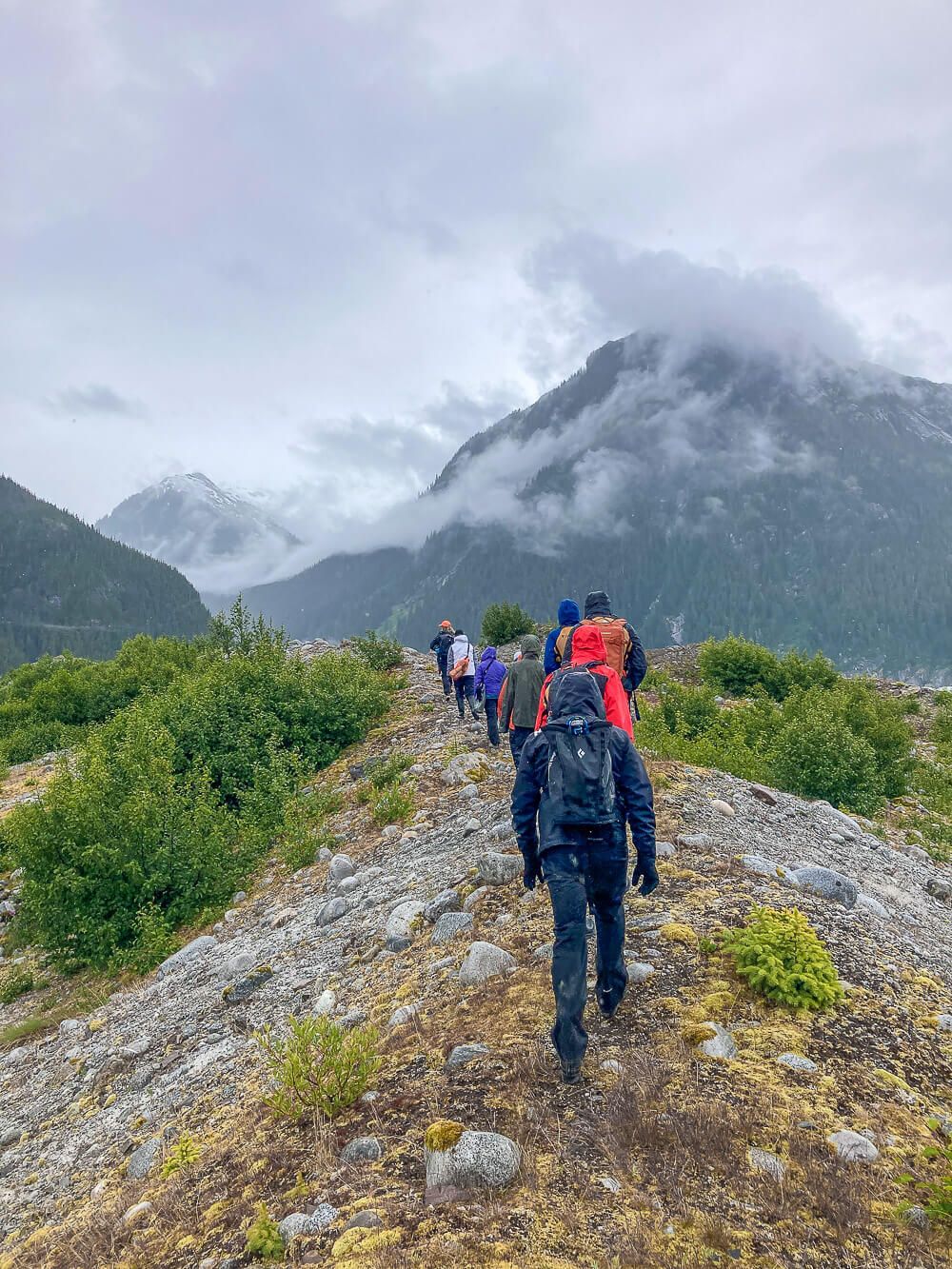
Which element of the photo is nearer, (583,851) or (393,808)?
(583,851)

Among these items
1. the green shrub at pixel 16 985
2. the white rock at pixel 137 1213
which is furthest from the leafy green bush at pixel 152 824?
the white rock at pixel 137 1213

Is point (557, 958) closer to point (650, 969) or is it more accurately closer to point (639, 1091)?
point (639, 1091)

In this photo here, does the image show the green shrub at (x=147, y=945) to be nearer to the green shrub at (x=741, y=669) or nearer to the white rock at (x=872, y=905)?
the white rock at (x=872, y=905)

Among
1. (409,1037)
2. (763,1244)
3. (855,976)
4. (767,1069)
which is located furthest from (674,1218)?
(855,976)

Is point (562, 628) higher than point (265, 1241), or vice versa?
point (562, 628)

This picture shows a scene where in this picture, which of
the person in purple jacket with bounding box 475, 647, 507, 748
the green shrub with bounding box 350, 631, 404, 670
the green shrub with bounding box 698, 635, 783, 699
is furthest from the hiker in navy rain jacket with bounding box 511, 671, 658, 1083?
the green shrub with bounding box 698, 635, 783, 699

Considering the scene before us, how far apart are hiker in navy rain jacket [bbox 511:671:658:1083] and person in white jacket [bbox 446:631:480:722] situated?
42.2ft

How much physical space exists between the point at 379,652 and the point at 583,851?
73.2 feet

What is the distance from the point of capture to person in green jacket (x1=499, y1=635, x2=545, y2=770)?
37.8 feet

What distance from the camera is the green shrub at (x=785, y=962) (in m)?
4.91

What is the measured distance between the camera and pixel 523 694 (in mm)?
11570

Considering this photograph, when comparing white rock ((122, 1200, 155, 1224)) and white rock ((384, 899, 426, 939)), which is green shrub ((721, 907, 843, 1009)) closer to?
white rock ((384, 899, 426, 939))

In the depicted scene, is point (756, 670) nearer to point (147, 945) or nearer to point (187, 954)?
point (187, 954)

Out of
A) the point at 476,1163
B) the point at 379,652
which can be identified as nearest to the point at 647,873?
the point at 476,1163
